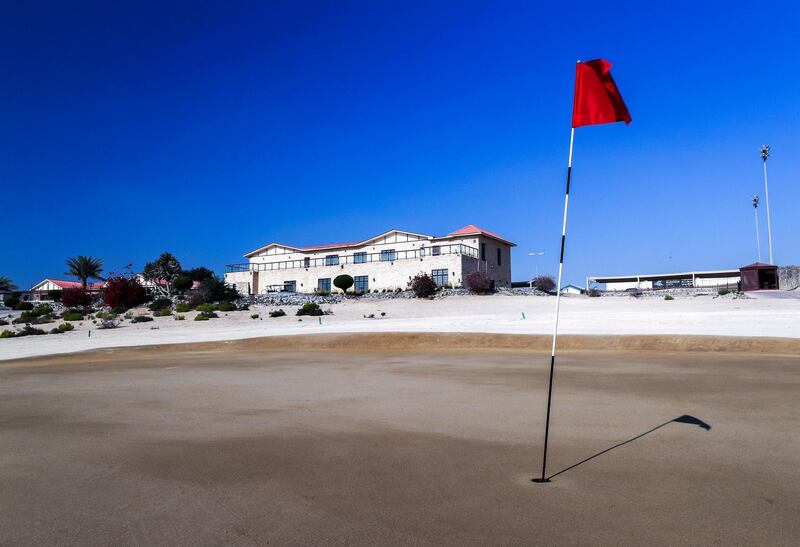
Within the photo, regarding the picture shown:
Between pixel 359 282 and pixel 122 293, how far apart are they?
28384 mm

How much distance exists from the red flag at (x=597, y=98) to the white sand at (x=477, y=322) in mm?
18502

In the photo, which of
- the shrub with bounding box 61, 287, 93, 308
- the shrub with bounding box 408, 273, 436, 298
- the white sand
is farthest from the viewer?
the shrub with bounding box 61, 287, 93, 308

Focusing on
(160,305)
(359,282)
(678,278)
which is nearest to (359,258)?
(359,282)

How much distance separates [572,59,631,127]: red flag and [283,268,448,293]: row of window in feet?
180

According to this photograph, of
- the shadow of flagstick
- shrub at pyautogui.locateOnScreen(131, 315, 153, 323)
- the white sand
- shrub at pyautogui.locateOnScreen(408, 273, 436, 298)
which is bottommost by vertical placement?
the shadow of flagstick

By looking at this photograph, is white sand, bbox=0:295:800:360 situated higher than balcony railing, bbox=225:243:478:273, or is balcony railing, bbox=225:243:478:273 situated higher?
balcony railing, bbox=225:243:478:273

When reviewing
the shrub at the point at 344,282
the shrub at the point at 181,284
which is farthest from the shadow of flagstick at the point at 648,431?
the shrub at the point at 181,284

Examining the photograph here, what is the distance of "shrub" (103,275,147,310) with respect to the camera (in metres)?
49.7

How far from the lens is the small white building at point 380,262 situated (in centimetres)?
6444

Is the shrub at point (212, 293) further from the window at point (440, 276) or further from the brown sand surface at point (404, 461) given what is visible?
the brown sand surface at point (404, 461)

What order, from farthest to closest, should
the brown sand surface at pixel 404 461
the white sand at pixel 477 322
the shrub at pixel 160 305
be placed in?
the shrub at pixel 160 305, the white sand at pixel 477 322, the brown sand surface at pixel 404 461

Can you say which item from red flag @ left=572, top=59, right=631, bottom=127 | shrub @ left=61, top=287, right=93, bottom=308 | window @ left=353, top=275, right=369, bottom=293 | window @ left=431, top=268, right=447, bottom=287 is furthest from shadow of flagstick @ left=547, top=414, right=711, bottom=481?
window @ left=353, top=275, right=369, bottom=293

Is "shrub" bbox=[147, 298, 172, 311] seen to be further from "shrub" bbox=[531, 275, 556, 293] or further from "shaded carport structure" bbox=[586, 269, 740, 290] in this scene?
"shaded carport structure" bbox=[586, 269, 740, 290]

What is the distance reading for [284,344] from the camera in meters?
25.4
